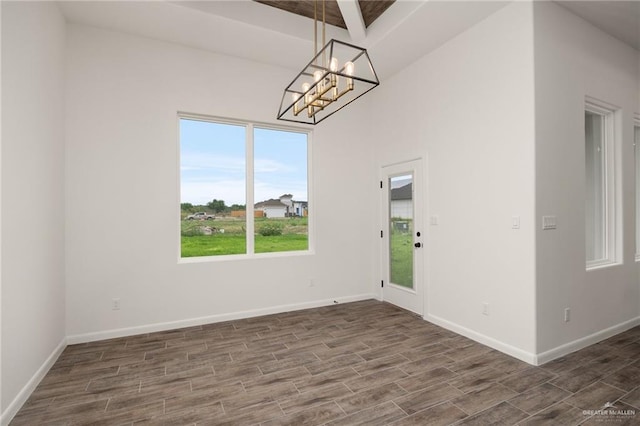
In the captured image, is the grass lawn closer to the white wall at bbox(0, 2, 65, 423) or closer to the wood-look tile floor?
the wood-look tile floor

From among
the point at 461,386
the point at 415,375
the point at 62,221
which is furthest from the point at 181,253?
the point at 461,386

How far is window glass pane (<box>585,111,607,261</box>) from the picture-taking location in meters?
3.68

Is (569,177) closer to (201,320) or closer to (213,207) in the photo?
(213,207)

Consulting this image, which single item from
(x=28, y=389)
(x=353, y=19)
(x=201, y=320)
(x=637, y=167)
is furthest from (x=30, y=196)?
(x=637, y=167)

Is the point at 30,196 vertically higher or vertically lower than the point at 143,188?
lower

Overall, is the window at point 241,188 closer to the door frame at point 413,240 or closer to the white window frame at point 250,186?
the white window frame at point 250,186

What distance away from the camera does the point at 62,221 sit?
3385 millimetres

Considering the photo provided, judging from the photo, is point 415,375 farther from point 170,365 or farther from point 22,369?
point 22,369

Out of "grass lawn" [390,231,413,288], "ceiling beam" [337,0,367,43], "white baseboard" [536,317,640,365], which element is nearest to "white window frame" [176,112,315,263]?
"grass lawn" [390,231,413,288]

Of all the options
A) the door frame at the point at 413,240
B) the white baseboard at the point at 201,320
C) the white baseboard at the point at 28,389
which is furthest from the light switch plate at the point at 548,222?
the white baseboard at the point at 28,389

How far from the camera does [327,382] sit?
2658 millimetres

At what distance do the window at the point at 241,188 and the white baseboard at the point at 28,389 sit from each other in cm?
160

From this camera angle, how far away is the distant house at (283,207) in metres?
4.69

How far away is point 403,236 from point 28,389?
427 centimetres
